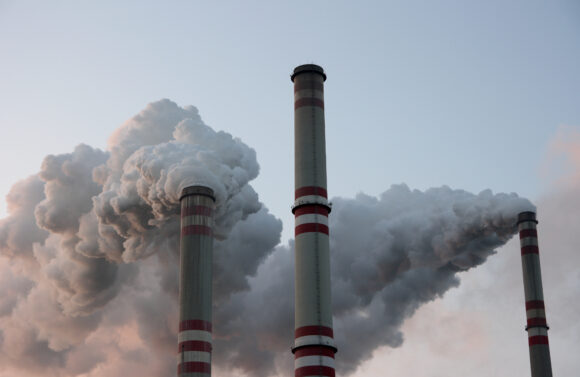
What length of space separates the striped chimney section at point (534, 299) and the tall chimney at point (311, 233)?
64.0 feet

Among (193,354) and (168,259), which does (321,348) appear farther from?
(168,259)

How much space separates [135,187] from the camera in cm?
5859

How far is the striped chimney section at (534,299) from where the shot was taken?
2311 inches

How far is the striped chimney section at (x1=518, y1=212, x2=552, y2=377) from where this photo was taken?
58688 millimetres

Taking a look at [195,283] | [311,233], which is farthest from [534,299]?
[195,283]

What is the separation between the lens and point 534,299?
59.0 meters

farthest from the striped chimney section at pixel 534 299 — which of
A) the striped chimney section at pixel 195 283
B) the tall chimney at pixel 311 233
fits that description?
the striped chimney section at pixel 195 283

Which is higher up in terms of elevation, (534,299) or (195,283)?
(534,299)

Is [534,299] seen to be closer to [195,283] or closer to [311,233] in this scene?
[311,233]

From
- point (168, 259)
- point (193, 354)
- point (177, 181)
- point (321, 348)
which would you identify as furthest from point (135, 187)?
point (321, 348)

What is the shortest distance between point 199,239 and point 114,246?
9.26 meters

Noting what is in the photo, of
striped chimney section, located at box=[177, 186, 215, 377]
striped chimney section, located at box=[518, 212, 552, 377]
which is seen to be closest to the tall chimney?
striped chimney section, located at box=[177, 186, 215, 377]

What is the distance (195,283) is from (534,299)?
24438 millimetres

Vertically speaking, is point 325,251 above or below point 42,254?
below
